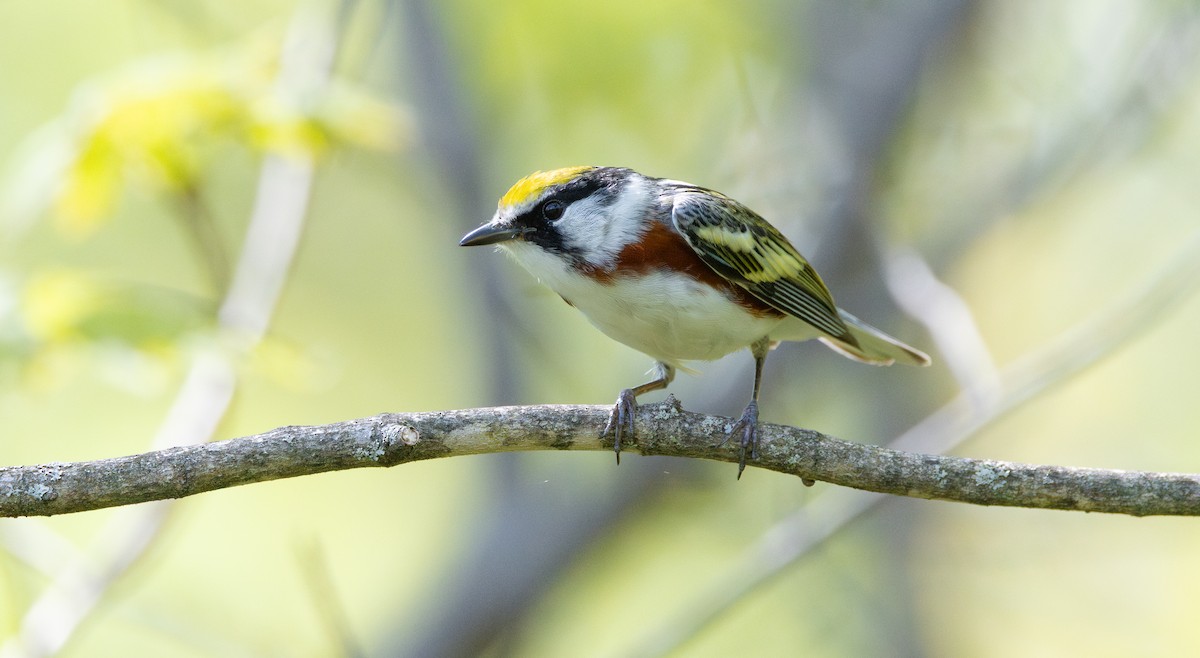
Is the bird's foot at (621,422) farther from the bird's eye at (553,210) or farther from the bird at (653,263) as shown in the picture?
the bird's eye at (553,210)

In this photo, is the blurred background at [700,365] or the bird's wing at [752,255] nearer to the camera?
the bird's wing at [752,255]

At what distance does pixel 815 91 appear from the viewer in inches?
277

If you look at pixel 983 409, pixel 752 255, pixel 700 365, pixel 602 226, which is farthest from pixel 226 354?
pixel 700 365

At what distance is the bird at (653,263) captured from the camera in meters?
3.97

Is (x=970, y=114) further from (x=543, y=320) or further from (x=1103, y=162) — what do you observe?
(x=543, y=320)

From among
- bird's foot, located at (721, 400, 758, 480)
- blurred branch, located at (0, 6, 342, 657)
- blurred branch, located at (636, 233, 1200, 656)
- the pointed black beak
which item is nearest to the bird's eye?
the pointed black beak

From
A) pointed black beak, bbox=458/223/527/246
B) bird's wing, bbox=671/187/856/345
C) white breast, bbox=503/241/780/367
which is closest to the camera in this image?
white breast, bbox=503/241/780/367

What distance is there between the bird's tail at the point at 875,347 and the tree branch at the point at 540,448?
156cm

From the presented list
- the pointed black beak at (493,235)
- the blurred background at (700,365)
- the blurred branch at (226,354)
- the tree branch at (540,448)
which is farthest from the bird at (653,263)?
the blurred branch at (226,354)

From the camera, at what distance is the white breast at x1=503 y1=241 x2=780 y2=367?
396cm

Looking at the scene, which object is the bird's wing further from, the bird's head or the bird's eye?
the bird's eye

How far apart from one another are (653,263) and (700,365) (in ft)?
10.9

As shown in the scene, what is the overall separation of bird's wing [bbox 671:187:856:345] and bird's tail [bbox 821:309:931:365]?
0.52 feet

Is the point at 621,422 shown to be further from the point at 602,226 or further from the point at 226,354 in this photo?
the point at 226,354
